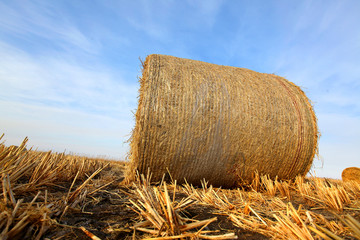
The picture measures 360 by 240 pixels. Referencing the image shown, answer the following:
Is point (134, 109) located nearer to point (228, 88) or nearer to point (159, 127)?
point (159, 127)

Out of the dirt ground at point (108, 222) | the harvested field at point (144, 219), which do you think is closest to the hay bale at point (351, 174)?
the harvested field at point (144, 219)

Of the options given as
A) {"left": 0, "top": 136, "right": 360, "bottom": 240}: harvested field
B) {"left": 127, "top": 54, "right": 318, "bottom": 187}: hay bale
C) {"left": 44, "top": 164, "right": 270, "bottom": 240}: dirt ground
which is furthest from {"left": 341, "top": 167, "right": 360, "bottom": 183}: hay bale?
{"left": 44, "top": 164, "right": 270, "bottom": 240}: dirt ground

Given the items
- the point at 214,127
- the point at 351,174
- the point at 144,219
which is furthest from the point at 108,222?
the point at 351,174

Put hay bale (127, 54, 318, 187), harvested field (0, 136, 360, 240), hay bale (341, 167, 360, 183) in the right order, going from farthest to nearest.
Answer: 1. hay bale (341, 167, 360, 183)
2. hay bale (127, 54, 318, 187)
3. harvested field (0, 136, 360, 240)

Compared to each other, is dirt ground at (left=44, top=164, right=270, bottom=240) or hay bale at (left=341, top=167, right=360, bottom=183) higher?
hay bale at (left=341, top=167, right=360, bottom=183)

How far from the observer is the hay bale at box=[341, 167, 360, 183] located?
586 cm

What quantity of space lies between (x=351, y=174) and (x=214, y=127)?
4725 mm

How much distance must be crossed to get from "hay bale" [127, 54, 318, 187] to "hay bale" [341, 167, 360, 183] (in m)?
2.53

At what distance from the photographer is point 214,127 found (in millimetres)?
3633

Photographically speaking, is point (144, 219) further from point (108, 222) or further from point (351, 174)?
point (351, 174)

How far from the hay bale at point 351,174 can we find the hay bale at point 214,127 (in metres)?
2.53

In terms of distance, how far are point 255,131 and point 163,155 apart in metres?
1.56

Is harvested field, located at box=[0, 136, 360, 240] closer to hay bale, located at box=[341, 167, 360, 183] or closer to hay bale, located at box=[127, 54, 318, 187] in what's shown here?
hay bale, located at box=[127, 54, 318, 187]

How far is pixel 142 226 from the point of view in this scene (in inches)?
60.1
